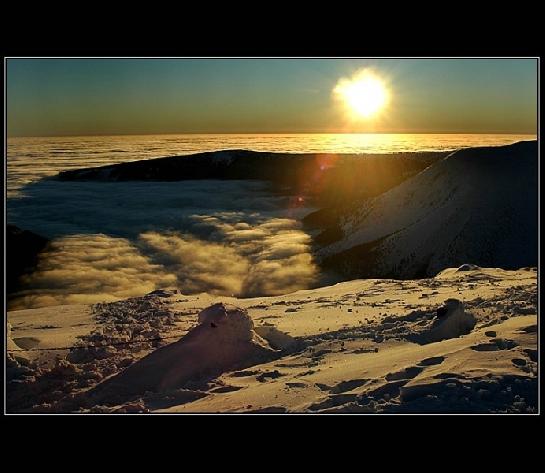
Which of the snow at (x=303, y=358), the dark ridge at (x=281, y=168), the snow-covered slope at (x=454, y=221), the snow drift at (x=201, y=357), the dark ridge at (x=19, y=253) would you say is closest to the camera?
the snow at (x=303, y=358)

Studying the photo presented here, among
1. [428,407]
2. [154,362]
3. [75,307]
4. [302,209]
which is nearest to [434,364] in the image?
[428,407]

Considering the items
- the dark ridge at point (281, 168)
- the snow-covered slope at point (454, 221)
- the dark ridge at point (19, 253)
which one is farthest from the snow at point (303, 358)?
the dark ridge at point (281, 168)

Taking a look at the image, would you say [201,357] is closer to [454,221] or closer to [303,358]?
[303,358]

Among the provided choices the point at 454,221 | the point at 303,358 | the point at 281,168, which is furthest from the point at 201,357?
the point at 281,168

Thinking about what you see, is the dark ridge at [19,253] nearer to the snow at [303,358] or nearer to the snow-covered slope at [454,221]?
the snow-covered slope at [454,221]

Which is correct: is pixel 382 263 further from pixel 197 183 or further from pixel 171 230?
pixel 197 183

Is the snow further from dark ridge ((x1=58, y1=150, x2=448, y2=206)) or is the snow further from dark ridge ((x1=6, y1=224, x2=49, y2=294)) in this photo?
dark ridge ((x1=58, y1=150, x2=448, y2=206))

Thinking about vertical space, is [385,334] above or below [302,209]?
below
